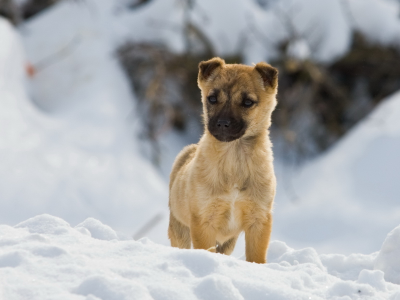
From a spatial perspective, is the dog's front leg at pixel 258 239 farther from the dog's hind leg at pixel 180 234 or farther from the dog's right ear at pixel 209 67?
the dog's right ear at pixel 209 67

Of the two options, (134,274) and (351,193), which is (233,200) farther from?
(351,193)

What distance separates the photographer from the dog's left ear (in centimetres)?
459

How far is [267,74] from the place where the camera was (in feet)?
15.1

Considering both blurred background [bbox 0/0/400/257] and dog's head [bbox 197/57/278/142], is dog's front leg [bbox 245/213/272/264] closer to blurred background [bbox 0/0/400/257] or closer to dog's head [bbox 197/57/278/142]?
dog's head [bbox 197/57/278/142]

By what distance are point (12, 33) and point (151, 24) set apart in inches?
122

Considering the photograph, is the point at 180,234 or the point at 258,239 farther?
the point at 180,234

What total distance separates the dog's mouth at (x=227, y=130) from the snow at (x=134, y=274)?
1175 mm

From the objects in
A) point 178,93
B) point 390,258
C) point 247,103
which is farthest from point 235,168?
point 178,93

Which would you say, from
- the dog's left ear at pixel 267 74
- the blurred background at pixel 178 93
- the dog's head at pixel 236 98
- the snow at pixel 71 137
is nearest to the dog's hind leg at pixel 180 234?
the dog's head at pixel 236 98

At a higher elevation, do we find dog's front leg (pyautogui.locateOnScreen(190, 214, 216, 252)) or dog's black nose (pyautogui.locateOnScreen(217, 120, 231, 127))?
dog's black nose (pyautogui.locateOnScreen(217, 120, 231, 127))

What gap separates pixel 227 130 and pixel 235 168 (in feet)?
1.11

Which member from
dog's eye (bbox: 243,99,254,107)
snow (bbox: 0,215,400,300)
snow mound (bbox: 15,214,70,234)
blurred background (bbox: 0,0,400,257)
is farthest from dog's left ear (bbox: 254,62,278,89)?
blurred background (bbox: 0,0,400,257)

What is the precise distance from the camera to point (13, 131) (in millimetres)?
10031

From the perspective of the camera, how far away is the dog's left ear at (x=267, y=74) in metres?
4.59
